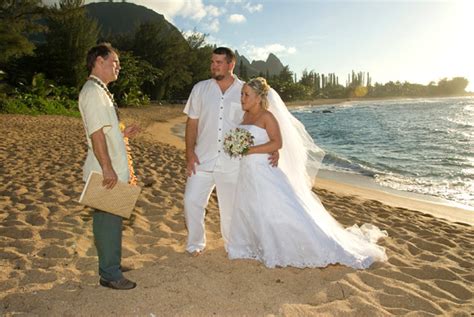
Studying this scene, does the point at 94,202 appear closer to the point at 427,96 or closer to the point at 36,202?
the point at 36,202

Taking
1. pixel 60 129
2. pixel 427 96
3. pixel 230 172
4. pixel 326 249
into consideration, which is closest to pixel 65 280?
pixel 230 172

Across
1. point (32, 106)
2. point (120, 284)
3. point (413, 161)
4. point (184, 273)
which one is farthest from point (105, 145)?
point (32, 106)

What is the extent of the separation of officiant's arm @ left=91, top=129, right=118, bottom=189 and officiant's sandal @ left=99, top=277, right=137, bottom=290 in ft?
3.06

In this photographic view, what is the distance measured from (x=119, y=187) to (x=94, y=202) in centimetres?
23

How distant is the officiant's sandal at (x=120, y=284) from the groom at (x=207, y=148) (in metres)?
1.00

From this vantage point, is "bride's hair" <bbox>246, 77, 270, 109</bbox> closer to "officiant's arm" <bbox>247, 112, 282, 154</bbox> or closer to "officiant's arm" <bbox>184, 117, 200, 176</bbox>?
"officiant's arm" <bbox>247, 112, 282, 154</bbox>

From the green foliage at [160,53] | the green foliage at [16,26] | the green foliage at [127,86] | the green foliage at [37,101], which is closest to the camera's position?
the green foliage at [16,26]

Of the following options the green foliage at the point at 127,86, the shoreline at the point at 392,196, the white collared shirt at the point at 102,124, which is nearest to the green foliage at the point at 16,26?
the green foliage at the point at 127,86

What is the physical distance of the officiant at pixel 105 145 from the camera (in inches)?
123

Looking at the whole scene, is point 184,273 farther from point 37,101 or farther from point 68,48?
point 68,48

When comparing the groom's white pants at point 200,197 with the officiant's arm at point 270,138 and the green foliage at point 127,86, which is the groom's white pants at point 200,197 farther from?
the green foliage at point 127,86

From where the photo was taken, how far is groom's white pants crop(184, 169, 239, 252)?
4.34 meters

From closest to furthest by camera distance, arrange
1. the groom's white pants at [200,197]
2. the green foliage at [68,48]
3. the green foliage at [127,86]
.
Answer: the groom's white pants at [200,197] → the green foliage at [68,48] → the green foliage at [127,86]

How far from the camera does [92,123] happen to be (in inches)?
122
